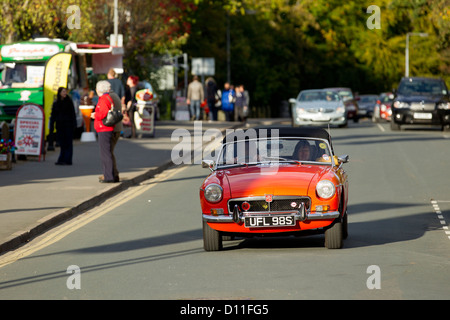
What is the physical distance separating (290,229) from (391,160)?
14.1 metres

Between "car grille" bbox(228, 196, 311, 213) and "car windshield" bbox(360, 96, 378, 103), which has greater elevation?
"car grille" bbox(228, 196, 311, 213)

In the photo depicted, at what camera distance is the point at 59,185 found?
18.8 metres

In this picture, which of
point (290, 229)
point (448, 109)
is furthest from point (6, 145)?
point (448, 109)

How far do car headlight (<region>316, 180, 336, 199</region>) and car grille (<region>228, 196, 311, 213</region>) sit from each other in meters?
0.15

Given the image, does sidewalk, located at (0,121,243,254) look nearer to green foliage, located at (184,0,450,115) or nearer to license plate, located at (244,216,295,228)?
license plate, located at (244,216,295,228)

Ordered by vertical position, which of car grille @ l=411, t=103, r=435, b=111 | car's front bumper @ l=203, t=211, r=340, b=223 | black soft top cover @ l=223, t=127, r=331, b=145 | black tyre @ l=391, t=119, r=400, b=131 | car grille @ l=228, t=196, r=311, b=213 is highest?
black soft top cover @ l=223, t=127, r=331, b=145

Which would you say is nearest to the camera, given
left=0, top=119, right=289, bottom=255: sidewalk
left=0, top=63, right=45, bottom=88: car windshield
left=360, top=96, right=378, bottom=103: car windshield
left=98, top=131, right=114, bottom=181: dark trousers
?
left=0, top=119, right=289, bottom=255: sidewalk

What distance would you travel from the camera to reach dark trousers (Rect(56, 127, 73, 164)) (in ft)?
76.2

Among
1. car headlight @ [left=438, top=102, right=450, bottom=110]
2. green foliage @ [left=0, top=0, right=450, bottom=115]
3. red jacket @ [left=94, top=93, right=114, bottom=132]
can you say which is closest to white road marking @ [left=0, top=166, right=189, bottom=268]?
red jacket @ [left=94, top=93, right=114, bottom=132]

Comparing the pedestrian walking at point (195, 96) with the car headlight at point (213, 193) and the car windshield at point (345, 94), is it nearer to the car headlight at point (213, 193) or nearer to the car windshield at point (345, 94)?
the car windshield at point (345, 94)

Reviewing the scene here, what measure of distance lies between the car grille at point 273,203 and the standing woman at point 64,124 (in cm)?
1222

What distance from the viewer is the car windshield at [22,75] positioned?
1224 inches
